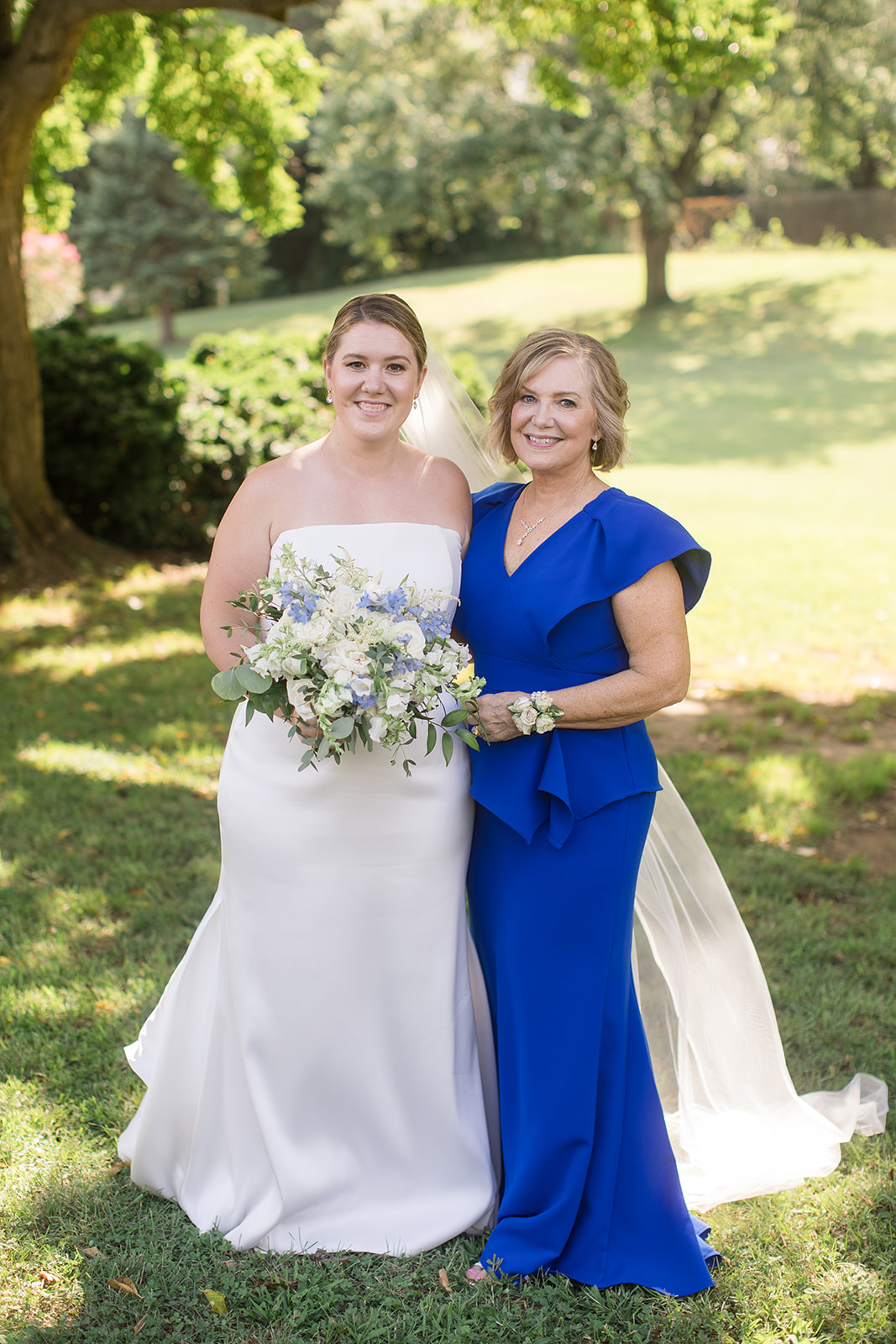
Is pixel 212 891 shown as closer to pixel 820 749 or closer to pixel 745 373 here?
pixel 820 749

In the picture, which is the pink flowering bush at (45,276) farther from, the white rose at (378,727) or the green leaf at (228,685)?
the white rose at (378,727)

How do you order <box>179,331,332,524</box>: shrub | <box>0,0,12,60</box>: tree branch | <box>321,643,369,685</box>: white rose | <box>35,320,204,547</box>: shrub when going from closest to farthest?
<box>321,643,369,685</box>: white rose < <box>0,0,12,60</box>: tree branch < <box>35,320,204,547</box>: shrub < <box>179,331,332,524</box>: shrub

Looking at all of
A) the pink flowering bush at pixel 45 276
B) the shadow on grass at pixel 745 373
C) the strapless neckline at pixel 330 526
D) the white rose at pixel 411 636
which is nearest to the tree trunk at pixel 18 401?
the strapless neckline at pixel 330 526

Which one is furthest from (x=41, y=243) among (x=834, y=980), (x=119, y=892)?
(x=834, y=980)

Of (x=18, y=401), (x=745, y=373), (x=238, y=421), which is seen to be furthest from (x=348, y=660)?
(x=745, y=373)

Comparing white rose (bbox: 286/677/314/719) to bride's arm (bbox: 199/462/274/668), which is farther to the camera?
bride's arm (bbox: 199/462/274/668)

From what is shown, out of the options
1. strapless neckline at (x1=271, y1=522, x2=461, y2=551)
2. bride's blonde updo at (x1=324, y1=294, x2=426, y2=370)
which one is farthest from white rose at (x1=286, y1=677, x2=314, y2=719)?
bride's blonde updo at (x1=324, y1=294, x2=426, y2=370)

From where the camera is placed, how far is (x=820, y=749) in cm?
704

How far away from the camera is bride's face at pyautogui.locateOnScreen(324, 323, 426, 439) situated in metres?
3.07

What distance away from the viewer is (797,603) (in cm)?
1027

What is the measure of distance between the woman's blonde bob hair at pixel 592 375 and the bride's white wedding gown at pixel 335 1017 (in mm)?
489

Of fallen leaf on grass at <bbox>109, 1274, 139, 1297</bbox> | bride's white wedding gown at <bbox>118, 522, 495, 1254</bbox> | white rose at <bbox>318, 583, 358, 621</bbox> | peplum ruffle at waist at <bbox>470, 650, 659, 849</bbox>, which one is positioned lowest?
fallen leaf on grass at <bbox>109, 1274, 139, 1297</bbox>

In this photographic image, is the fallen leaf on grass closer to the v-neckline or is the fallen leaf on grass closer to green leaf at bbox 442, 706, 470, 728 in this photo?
green leaf at bbox 442, 706, 470, 728

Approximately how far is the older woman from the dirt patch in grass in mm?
2903
